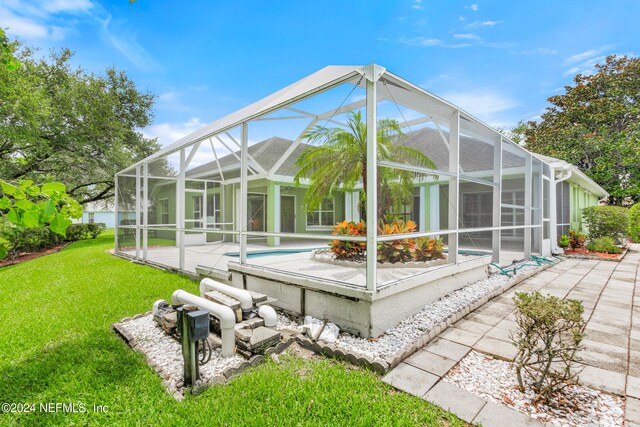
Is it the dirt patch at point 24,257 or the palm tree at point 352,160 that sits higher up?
the palm tree at point 352,160

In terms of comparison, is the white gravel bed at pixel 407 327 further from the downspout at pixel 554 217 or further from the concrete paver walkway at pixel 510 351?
the downspout at pixel 554 217

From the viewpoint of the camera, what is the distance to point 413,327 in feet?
11.2

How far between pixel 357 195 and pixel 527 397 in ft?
11.3

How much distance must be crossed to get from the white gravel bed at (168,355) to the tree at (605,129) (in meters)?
21.3

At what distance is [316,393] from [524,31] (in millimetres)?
13082

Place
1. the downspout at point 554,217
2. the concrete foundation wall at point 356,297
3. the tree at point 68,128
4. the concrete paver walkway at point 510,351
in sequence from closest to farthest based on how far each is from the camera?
the concrete paver walkway at point 510,351 → the concrete foundation wall at point 356,297 → the downspout at point 554,217 → the tree at point 68,128

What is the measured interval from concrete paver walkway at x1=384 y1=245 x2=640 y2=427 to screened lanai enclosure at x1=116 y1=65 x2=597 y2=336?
2.20 ft

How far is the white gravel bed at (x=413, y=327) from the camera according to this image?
292cm

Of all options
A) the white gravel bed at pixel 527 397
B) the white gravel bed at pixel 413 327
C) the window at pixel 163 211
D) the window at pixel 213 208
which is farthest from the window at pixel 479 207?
the window at pixel 213 208

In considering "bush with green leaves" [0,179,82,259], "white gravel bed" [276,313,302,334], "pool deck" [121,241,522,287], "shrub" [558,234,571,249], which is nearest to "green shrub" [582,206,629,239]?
"shrub" [558,234,571,249]

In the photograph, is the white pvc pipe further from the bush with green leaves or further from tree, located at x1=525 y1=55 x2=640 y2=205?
tree, located at x1=525 y1=55 x2=640 y2=205

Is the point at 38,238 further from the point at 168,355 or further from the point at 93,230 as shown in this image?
the point at 168,355

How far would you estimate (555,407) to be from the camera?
1990 millimetres

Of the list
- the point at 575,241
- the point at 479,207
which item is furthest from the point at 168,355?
the point at 575,241
